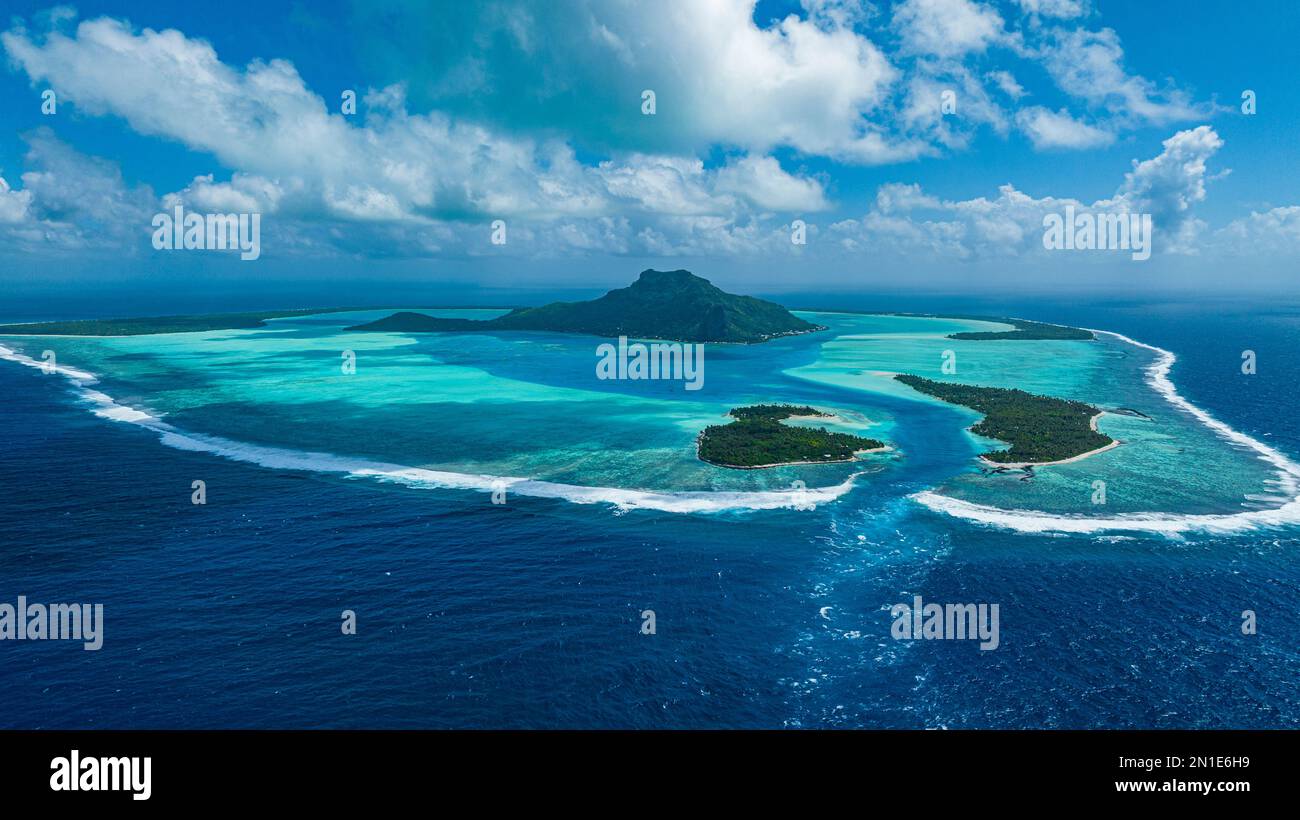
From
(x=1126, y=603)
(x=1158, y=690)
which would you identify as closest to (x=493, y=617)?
(x=1158, y=690)

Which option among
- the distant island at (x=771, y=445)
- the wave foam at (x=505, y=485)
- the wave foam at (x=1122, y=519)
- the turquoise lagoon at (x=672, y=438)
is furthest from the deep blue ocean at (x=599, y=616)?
the distant island at (x=771, y=445)

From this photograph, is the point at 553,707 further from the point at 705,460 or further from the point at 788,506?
the point at 705,460

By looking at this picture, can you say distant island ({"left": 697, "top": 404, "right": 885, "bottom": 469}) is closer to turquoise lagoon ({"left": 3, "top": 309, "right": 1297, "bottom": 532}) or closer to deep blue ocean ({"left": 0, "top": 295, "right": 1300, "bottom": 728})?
turquoise lagoon ({"left": 3, "top": 309, "right": 1297, "bottom": 532})

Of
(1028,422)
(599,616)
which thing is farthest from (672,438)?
(1028,422)

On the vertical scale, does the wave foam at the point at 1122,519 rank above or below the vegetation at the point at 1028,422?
below

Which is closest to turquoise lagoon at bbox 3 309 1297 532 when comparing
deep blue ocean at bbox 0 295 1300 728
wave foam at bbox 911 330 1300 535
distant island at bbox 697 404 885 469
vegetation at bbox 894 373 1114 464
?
wave foam at bbox 911 330 1300 535

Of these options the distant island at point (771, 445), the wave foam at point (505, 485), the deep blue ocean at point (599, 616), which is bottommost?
the deep blue ocean at point (599, 616)

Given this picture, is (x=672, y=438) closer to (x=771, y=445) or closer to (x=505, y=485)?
(x=771, y=445)

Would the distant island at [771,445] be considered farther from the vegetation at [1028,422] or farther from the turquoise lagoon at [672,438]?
the vegetation at [1028,422]
